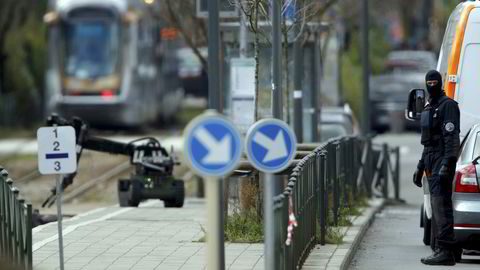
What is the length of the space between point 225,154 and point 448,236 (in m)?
4.81

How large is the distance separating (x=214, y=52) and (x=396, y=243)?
5.76 metres

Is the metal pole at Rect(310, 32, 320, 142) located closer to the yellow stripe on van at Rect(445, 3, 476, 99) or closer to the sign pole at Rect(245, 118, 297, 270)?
the yellow stripe on van at Rect(445, 3, 476, 99)

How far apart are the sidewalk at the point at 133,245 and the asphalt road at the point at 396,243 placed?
53.5 inches

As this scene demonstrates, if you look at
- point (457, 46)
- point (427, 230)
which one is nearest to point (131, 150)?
point (427, 230)

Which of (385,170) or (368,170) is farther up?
(368,170)

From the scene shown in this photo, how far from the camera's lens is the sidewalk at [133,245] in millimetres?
13672

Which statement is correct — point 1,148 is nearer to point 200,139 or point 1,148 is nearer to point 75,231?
point 75,231

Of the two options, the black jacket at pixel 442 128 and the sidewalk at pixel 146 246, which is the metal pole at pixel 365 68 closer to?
the sidewalk at pixel 146 246

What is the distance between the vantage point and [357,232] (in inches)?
679

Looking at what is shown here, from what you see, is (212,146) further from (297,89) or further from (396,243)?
(297,89)

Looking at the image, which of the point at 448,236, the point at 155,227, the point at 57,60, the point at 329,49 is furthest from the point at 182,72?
the point at 448,236

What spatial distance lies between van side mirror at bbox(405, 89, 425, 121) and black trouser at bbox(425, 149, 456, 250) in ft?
6.14

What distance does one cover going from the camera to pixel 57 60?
39469 mm

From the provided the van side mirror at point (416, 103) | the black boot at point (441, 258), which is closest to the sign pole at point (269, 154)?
the black boot at point (441, 258)
